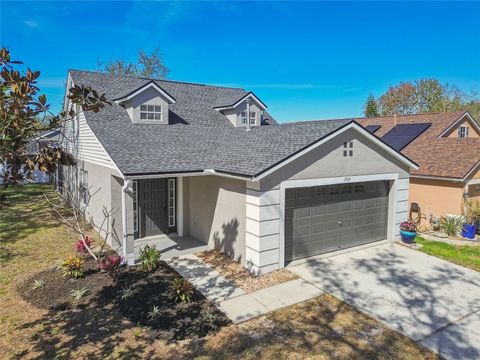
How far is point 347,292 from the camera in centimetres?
864

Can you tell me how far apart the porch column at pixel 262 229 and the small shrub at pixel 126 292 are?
3.42 metres

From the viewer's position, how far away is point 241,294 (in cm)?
841

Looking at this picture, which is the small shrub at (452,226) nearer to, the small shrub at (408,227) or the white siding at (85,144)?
the small shrub at (408,227)

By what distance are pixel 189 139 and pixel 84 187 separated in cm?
582

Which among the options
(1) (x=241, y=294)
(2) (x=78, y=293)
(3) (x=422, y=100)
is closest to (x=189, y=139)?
(1) (x=241, y=294)

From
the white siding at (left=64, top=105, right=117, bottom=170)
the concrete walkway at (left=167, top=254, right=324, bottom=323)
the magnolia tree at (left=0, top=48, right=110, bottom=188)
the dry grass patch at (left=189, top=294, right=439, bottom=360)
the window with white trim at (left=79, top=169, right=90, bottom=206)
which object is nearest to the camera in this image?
the magnolia tree at (left=0, top=48, right=110, bottom=188)

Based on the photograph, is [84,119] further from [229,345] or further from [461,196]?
[461,196]

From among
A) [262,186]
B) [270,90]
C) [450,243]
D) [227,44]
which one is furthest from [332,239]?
[270,90]

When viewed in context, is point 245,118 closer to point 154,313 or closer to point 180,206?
point 180,206

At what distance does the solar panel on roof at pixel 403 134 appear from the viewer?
19.2 metres

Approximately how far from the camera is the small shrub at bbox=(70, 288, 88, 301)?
784cm

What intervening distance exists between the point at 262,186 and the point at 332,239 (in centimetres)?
387

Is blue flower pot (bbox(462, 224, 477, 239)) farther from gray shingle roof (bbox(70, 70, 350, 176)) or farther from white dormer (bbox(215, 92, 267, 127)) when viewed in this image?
white dormer (bbox(215, 92, 267, 127))

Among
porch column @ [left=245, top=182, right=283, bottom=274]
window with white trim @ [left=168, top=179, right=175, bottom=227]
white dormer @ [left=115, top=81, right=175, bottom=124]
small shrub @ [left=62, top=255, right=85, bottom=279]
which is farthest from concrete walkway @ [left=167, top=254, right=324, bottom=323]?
white dormer @ [left=115, top=81, right=175, bottom=124]
